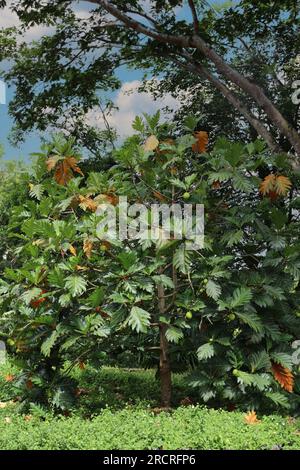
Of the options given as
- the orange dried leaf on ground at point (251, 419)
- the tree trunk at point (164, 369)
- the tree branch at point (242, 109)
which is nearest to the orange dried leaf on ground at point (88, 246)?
the tree trunk at point (164, 369)

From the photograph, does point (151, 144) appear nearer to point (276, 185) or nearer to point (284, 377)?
point (276, 185)

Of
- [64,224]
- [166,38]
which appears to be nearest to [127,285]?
[64,224]

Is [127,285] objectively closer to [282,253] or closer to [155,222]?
[155,222]

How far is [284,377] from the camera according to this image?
18.1 ft

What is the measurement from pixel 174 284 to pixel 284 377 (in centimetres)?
119

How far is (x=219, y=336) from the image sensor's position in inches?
223

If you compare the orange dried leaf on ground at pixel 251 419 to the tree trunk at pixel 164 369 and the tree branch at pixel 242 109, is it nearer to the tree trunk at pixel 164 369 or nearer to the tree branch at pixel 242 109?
the tree trunk at pixel 164 369

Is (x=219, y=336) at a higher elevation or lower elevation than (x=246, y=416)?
higher

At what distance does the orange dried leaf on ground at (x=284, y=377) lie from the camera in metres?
5.52

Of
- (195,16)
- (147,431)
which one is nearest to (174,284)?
(147,431)

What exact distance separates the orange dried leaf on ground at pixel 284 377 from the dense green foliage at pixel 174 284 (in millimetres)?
19

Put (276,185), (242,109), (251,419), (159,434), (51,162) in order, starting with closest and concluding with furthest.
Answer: (159,434)
(251,419)
(276,185)
(51,162)
(242,109)

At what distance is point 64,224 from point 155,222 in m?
0.81

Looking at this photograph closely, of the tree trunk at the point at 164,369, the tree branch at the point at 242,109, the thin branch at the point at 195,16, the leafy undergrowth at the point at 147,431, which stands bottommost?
the leafy undergrowth at the point at 147,431
